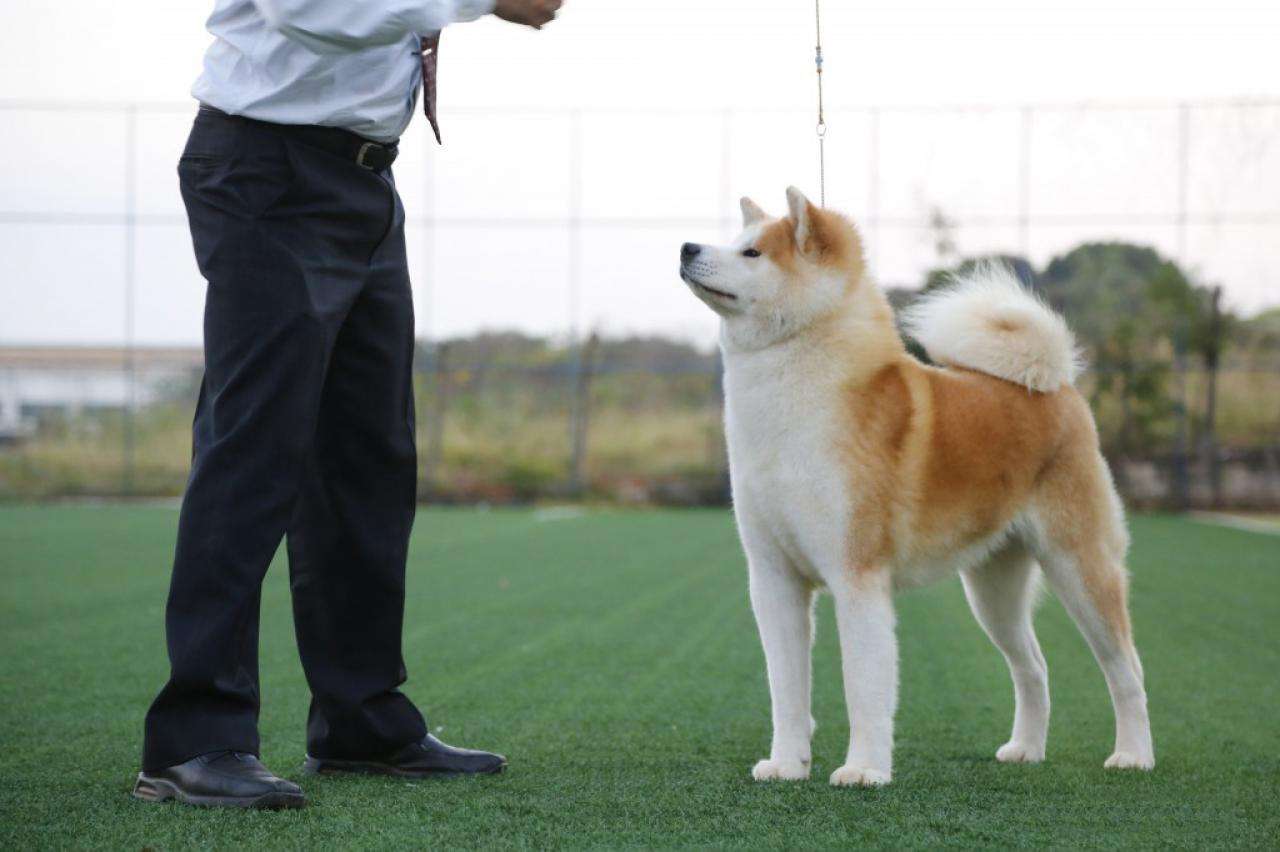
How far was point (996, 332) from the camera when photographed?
352cm

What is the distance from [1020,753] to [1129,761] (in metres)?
0.26

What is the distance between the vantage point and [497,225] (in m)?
17.6

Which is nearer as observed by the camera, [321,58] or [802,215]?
[321,58]

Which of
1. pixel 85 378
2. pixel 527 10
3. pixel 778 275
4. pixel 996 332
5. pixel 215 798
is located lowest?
pixel 215 798

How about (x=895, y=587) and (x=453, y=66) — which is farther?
(x=453, y=66)

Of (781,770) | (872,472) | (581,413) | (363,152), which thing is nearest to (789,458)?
(872,472)

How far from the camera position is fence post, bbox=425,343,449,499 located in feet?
55.4

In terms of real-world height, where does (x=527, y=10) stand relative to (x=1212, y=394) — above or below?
above

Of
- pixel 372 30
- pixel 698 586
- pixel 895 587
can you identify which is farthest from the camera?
pixel 698 586

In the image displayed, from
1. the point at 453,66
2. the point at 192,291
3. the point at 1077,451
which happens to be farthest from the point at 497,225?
the point at 1077,451

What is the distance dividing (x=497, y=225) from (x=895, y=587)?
14.9 meters

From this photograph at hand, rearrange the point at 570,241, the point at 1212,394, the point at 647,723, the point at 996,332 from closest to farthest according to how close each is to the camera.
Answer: the point at 996,332
the point at 647,723
the point at 1212,394
the point at 570,241

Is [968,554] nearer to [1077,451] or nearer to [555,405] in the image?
[1077,451]

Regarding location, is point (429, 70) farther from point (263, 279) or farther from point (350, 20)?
point (263, 279)
